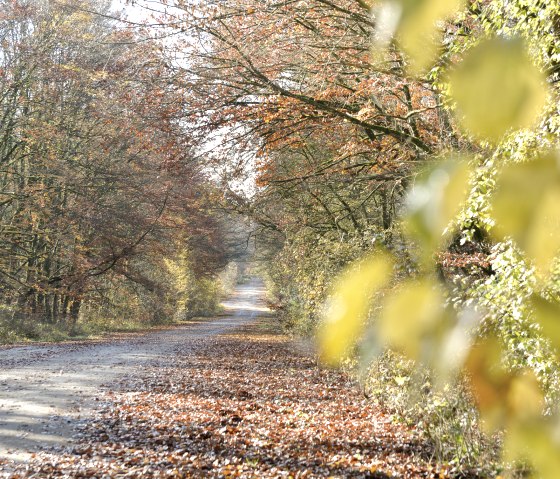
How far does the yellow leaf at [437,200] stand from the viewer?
338mm

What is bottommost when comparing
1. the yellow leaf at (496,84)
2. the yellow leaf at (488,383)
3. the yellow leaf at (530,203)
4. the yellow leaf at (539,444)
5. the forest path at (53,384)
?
the forest path at (53,384)

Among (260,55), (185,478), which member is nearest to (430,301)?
(185,478)

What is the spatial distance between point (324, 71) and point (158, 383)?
7301mm

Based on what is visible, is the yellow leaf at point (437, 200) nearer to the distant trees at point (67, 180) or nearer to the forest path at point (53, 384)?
the forest path at point (53, 384)

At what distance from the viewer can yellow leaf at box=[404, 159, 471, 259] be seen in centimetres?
34

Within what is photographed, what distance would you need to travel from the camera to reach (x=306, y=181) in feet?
43.6

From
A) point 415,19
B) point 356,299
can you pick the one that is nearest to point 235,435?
point 356,299

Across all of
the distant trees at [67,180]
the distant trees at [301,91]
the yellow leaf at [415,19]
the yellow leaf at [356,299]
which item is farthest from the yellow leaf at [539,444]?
the distant trees at [67,180]

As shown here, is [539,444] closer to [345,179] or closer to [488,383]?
[488,383]

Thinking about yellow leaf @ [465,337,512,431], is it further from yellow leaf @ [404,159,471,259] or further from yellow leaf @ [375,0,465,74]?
yellow leaf @ [375,0,465,74]

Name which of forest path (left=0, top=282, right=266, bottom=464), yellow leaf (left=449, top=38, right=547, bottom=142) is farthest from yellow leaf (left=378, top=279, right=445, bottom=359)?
forest path (left=0, top=282, right=266, bottom=464)

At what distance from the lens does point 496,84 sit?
0.94 feet

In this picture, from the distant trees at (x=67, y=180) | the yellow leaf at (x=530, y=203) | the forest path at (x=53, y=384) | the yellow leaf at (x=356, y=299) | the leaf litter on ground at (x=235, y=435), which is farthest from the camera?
the distant trees at (x=67, y=180)

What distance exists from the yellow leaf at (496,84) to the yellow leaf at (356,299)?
0.42 ft
